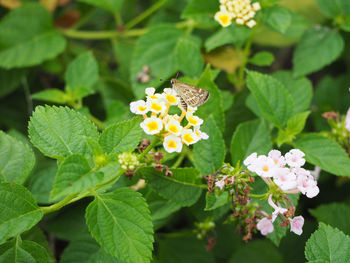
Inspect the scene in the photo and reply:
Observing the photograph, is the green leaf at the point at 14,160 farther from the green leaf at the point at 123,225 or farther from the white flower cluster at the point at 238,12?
the white flower cluster at the point at 238,12

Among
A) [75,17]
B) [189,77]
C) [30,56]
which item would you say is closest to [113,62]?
[75,17]

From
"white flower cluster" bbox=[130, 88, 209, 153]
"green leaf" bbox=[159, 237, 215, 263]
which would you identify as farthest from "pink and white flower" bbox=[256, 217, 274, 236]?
"green leaf" bbox=[159, 237, 215, 263]

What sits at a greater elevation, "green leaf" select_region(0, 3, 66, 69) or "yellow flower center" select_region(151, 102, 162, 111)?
"yellow flower center" select_region(151, 102, 162, 111)

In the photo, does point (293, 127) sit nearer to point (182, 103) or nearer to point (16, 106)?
point (182, 103)

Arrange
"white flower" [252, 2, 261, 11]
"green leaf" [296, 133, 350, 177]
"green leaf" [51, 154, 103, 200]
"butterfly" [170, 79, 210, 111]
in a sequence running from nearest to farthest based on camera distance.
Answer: "green leaf" [51, 154, 103, 200]
"butterfly" [170, 79, 210, 111]
"green leaf" [296, 133, 350, 177]
"white flower" [252, 2, 261, 11]

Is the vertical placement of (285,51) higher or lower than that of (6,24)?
lower

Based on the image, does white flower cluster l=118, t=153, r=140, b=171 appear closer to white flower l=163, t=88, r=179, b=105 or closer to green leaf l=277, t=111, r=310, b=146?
white flower l=163, t=88, r=179, b=105
